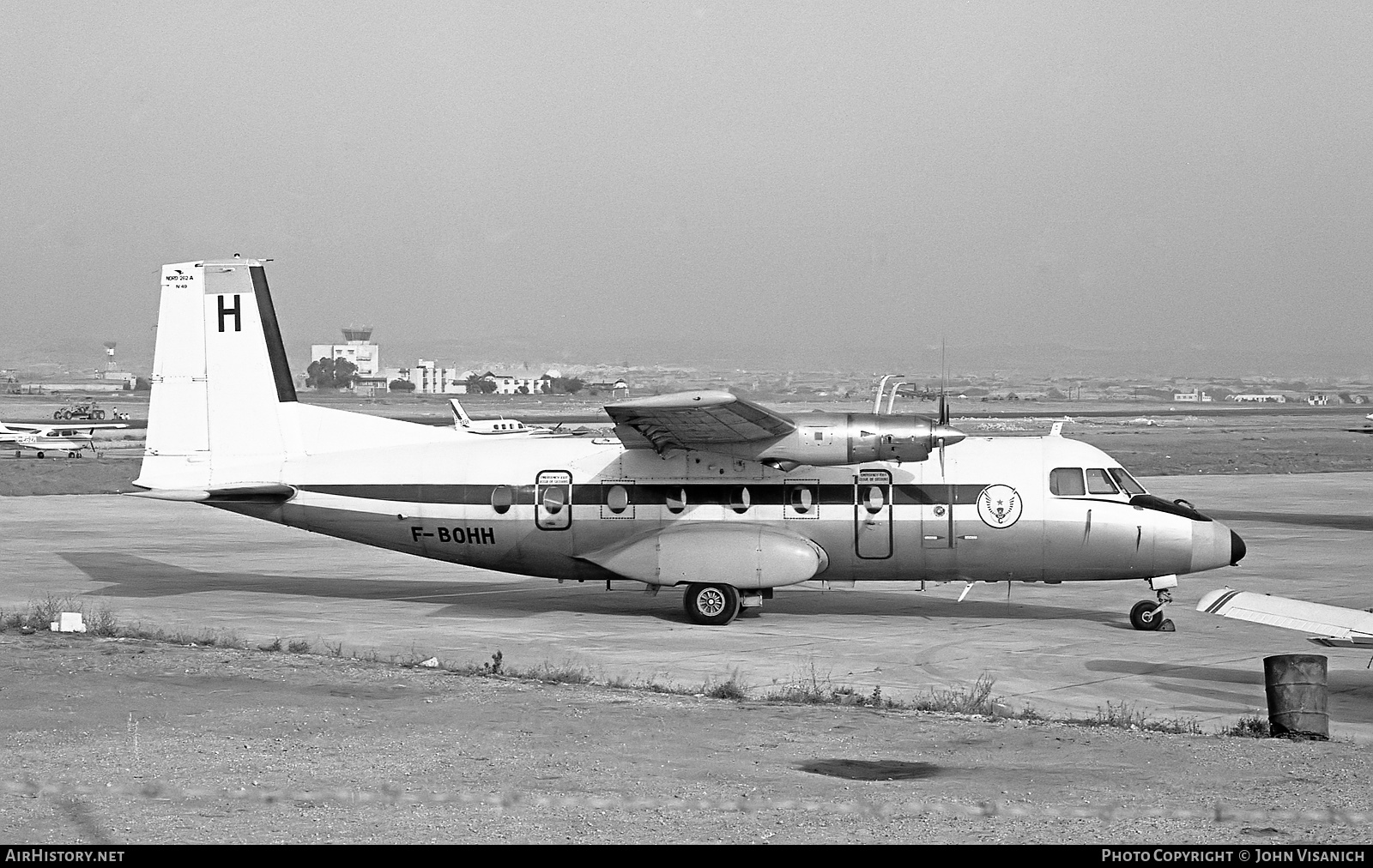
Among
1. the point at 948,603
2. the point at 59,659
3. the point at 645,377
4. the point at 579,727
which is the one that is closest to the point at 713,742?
the point at 579,727

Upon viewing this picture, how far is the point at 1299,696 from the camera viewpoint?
40.1 feet

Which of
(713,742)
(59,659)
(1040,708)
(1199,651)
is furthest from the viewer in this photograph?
(1199,651)

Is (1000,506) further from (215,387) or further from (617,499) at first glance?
(215,387)

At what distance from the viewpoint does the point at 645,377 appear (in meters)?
28.2

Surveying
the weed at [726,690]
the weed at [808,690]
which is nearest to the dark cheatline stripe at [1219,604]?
the weed at [808,690]

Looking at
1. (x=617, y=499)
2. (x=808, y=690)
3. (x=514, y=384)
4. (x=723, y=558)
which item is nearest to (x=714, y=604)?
(x=723, y=558)

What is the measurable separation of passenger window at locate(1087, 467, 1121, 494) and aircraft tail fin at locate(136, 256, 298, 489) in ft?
40.0

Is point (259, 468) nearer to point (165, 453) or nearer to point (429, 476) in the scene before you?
point (165, 453)

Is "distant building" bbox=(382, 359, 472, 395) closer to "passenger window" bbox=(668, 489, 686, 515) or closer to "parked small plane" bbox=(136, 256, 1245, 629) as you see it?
"parked small plane" bbox=(136, 256, 1245, 629)

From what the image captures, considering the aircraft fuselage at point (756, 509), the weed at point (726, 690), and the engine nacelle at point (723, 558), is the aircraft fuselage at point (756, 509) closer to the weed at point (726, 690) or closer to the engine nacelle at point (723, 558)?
the engine nacelle at point (723, 558)

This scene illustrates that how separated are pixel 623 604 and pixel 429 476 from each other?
3954 mm

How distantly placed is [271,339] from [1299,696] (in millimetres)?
16017

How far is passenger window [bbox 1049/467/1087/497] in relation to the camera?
66.7ft

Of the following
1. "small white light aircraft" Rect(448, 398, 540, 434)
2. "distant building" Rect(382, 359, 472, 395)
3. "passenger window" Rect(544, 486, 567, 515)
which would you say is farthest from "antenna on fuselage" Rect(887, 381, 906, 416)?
"distant building" Rect(382, 359, 472, 395)
